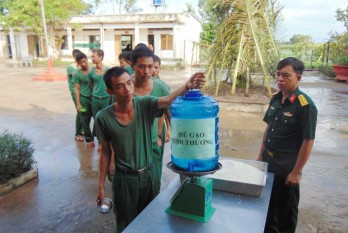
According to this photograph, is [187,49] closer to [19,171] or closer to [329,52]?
[329,52]

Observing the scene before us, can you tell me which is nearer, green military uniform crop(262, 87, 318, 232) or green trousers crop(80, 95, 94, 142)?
green military uniform crop(262, 87, 318, 232)

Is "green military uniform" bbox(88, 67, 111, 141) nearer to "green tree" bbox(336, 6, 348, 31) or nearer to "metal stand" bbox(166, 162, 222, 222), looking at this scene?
"metal stand" bbox(166, 162, 222, 222)

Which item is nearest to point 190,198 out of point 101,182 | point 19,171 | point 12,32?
point 101,182

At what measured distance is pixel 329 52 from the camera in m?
19.5

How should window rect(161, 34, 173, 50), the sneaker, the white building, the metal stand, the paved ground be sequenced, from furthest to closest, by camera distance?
window rect(161, 34, 173, 50), the white building, the sneaker, the paved ground, the metal stand

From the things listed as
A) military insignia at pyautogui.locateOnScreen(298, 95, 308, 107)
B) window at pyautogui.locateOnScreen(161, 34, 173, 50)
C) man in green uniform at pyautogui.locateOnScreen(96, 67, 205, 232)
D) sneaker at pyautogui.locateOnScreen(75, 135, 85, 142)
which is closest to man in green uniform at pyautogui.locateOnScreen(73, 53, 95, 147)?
sneaker at pyautogui.locateOnScreen(75, 135, 85, 142)

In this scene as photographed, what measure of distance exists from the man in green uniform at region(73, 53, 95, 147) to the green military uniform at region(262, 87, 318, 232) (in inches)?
141

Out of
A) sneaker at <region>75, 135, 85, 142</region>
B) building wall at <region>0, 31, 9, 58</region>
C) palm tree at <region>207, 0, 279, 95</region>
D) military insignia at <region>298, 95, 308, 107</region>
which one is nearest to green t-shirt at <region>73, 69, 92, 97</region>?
sneaker at <region>75, 135, 85, 142</region>

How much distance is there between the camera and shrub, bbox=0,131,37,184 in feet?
12.0

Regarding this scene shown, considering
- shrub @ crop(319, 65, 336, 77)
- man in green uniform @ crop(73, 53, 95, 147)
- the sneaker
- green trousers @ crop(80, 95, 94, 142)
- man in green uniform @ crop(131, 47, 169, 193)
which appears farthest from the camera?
shrub @ crop(319, 65, 336, 77)

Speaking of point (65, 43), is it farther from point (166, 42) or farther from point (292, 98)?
point (292, 98)

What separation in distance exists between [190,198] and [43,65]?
25486mm

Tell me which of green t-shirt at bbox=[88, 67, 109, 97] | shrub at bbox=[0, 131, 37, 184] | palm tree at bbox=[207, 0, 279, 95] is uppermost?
palm tree at bbox=[207, 0, 279, 95]

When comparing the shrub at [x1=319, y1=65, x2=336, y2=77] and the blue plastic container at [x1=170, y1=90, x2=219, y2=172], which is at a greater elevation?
the blue plastic container at [x1=170, y1=90, x2=219, y2=172]
